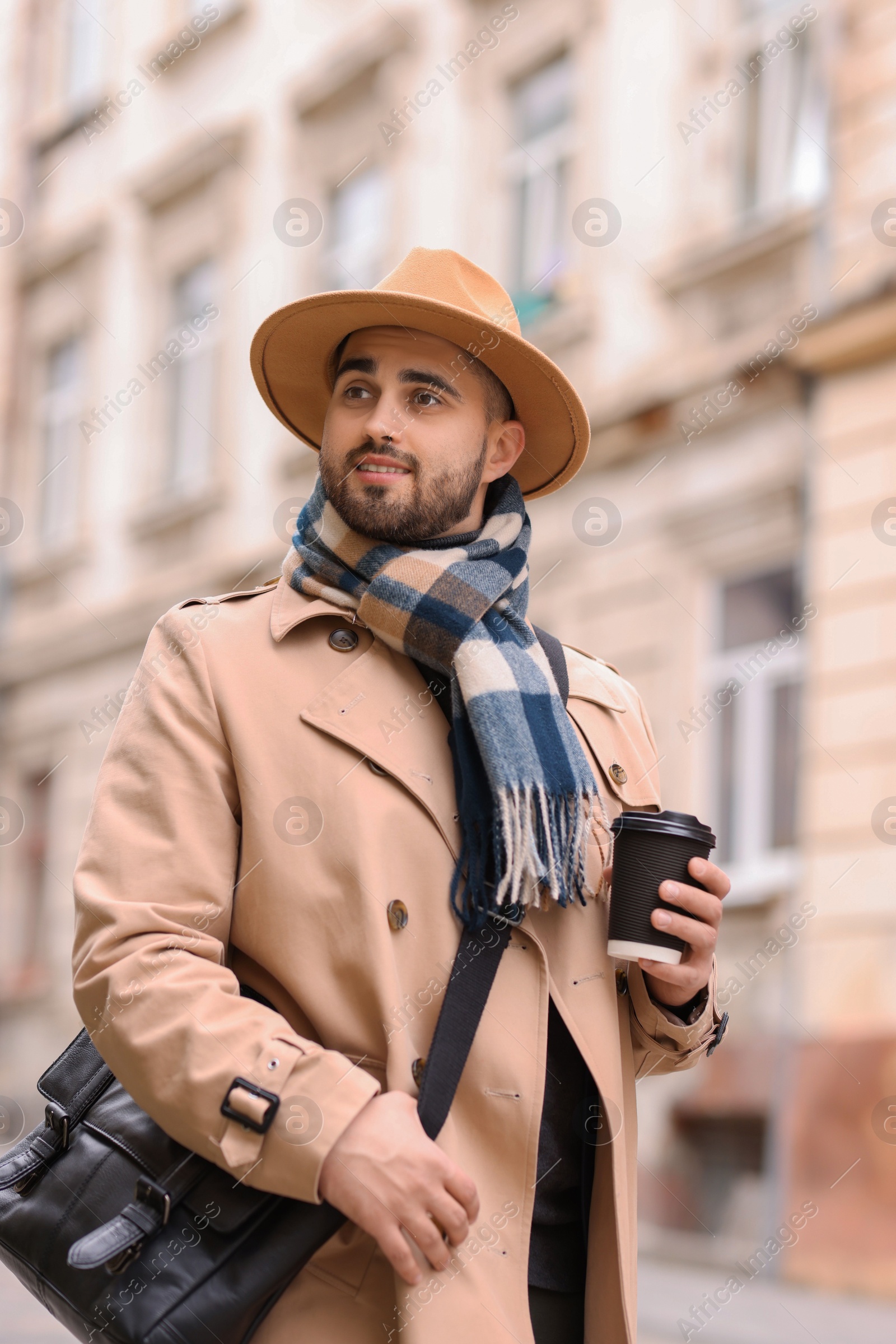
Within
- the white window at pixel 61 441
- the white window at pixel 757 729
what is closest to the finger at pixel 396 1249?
the white window at pixel 757 729

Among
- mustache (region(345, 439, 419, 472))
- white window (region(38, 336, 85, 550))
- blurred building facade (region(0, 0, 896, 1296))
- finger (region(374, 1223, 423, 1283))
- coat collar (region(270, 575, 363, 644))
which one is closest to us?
finger (region(374, 1223, 423, 1283))

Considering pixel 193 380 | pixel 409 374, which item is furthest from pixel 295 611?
pixel 193 380

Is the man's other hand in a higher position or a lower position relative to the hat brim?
lower

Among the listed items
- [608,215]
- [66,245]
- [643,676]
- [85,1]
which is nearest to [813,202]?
[608,215]

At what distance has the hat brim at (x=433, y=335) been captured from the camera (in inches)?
94.1

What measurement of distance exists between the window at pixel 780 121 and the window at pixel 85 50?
844 centimetres

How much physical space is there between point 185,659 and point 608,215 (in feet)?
27.5

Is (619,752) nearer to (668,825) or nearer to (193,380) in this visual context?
(668,825)

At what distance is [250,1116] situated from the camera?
5.87ft

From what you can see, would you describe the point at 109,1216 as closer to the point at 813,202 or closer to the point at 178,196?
the point at 813,202

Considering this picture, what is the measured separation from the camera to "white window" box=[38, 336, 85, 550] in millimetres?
15203

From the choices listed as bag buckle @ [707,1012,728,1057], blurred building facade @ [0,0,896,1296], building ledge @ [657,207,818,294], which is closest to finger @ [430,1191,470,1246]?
bag buckle @ [707,1012,728,1057]

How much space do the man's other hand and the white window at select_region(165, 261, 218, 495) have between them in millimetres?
11886

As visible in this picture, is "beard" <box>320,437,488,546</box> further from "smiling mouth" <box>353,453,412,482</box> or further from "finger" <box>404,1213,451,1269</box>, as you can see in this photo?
"finger" <box>404,1213,451,1269</box>
